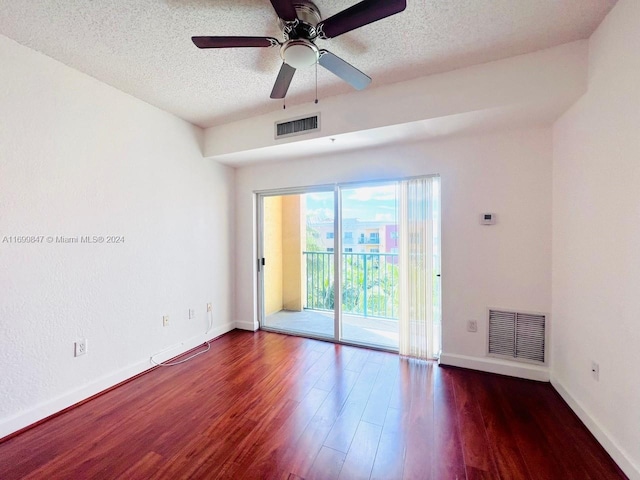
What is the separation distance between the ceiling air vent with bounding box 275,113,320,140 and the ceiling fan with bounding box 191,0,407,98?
822 millimetres

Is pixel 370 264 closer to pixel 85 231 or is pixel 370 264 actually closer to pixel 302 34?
pixel 302 34

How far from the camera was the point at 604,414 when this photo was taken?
5.35 feet

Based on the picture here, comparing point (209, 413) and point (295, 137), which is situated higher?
point (295, 137)

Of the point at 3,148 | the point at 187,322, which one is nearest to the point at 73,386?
the point at 187,322

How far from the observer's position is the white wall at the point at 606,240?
141 cm

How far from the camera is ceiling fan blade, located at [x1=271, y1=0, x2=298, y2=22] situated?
1.29 m

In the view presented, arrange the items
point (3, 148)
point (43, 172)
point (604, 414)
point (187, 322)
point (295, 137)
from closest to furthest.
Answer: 1. point (604, 414)
2. point (3, 148)
3. point (43, 172)
4. point (295, 137)
5. point (187, 322)

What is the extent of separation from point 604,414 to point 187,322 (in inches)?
140

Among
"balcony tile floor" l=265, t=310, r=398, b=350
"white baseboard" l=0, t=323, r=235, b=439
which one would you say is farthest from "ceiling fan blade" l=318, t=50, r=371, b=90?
"white baseboard" l=0, t=323, r=235, b=439

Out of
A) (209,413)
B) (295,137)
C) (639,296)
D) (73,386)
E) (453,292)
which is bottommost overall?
(209,413)

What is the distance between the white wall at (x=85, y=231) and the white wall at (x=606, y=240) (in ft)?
11.6

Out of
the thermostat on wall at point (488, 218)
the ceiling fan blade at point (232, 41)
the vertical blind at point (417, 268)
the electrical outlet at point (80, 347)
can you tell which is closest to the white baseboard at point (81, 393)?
the electrical outlet at point (80, 347)

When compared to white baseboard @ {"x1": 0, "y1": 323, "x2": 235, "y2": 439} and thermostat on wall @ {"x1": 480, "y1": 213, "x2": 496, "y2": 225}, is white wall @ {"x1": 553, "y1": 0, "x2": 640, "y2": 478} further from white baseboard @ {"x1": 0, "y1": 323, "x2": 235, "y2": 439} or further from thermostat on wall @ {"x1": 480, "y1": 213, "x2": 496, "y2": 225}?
white baseboard @ {"x1": 0, "y1": 323, "x2": 235, "y2": 439}

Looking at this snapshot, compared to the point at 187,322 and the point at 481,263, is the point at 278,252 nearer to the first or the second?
the point at 187,322
